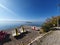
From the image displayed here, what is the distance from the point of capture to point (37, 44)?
417 inches

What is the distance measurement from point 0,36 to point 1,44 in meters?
2.55

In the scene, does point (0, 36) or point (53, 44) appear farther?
point (0, 36)

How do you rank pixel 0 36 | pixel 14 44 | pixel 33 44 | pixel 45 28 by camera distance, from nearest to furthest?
pixel 33 44
pixel 14 44
pixel 0 36
pixel 45 28

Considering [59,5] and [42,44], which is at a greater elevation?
[59,5]

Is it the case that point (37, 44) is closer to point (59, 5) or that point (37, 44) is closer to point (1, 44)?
point (1, 44)

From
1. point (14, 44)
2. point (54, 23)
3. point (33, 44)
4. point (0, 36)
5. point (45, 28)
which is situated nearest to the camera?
point (33, 44)

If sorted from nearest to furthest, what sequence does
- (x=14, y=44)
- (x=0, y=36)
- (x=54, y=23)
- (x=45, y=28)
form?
(x=14, y=44)
(x=0, y=36)
(x=45, y=28)
(x=54, y=23)

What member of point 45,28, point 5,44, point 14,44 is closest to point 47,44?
point 14,44

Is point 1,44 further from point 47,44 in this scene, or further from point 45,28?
point 45,28

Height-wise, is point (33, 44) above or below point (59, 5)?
below

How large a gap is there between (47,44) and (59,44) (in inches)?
43.4

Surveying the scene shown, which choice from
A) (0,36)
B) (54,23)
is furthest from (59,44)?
(54,23)

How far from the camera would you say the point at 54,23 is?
3597cm

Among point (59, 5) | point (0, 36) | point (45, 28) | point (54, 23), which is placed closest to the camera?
point (0, 36)
